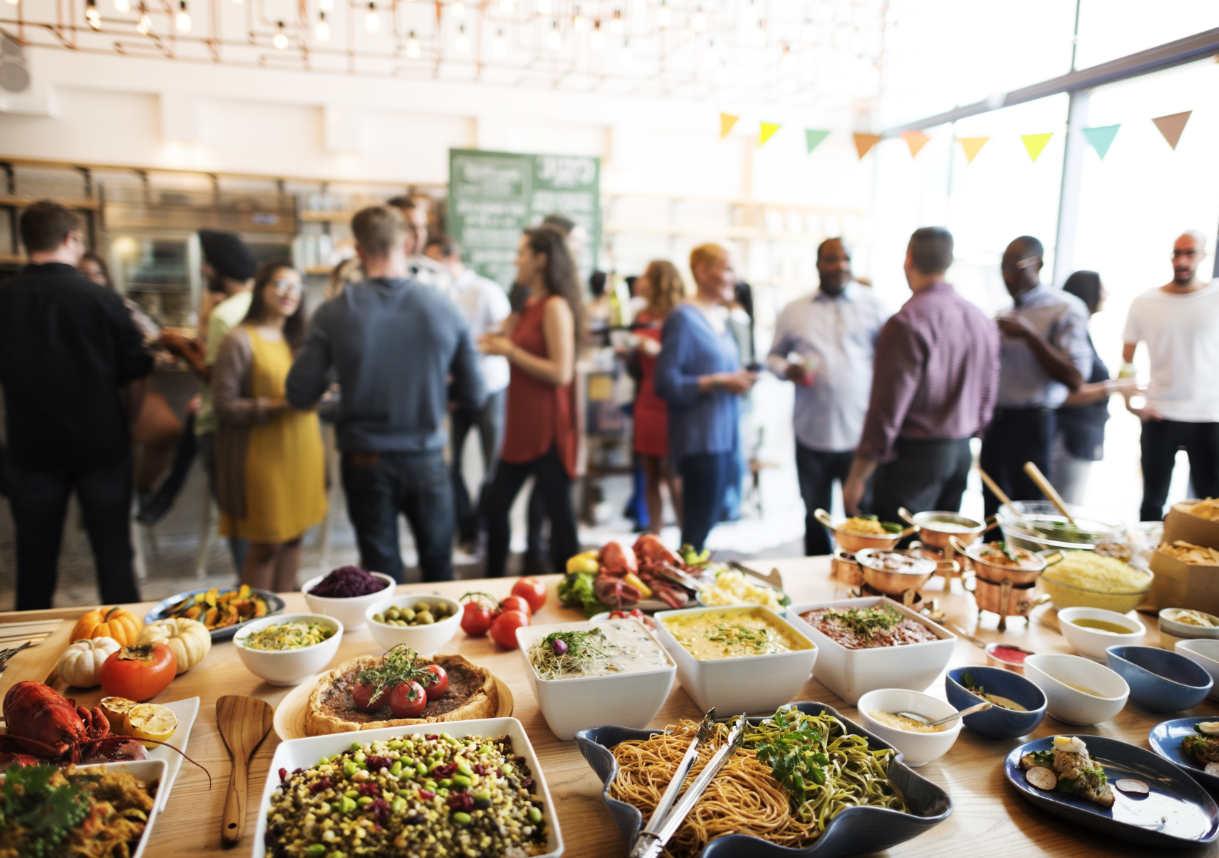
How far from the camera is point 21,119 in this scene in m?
6.30

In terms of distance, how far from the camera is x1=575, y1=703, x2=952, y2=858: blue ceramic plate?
3.01ft

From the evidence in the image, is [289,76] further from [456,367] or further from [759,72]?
A: [456,367]

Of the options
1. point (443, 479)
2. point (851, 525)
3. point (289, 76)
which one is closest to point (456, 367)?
point (443, 479)

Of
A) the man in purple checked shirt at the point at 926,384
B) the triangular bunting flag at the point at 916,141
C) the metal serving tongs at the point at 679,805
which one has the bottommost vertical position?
the metal serving tongs at the point at 679,805

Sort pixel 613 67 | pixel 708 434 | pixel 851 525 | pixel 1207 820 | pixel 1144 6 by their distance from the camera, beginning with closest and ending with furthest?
pixel 1207 820 → pixel 851 525 → pixel 708 434 → pixel 1144 6 → pixel 613 67

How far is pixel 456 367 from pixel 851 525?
162 cm

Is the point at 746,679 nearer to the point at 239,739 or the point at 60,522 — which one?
the point at 239,739

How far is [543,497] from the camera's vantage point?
3.33 meters

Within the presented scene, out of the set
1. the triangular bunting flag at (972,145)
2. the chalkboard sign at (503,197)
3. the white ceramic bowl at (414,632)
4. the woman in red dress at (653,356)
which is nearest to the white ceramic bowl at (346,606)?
the white ceramic bowl at (414,632)

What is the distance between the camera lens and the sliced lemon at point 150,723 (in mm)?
1153

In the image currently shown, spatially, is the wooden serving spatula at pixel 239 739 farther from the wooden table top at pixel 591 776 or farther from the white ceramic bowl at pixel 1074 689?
the white ceramic bowl at pixel 1074 689

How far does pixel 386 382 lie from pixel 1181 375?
3.79 metres

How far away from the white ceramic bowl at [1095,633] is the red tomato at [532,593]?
119cm

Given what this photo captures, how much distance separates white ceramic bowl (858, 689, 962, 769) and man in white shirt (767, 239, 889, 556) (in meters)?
2.35
